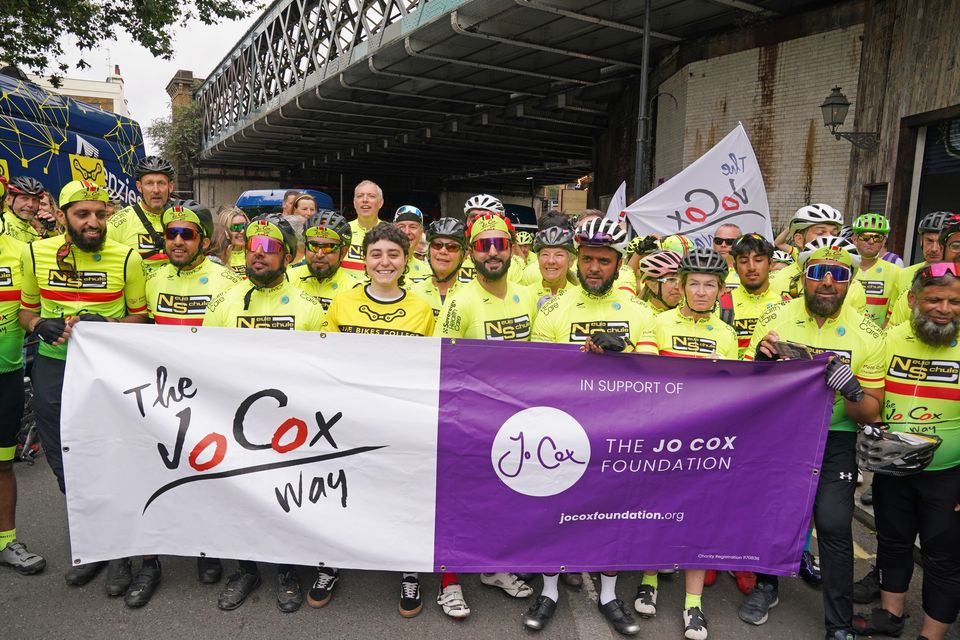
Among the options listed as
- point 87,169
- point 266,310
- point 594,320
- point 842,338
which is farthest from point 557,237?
point 87,169

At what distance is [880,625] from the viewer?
3.75 meters

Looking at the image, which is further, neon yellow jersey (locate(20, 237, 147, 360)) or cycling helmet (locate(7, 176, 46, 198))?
cycling helmet (locate(7, 176, 46, 198))

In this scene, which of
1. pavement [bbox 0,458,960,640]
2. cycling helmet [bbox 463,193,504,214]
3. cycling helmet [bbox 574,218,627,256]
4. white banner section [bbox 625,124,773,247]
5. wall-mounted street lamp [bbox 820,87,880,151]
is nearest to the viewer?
pavement [bbox 0,458,960,640]

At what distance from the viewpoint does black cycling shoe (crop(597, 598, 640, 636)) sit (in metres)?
3.69

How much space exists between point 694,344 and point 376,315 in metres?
2.14

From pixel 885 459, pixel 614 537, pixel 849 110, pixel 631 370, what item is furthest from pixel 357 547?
pixel 849 110

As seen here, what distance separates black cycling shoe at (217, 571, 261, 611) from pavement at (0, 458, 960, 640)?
4cm

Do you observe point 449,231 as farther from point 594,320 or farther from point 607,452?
point 607,452

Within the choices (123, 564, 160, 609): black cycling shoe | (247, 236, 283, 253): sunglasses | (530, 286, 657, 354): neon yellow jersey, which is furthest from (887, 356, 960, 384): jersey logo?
(123, 564, 160, 609): black cycling shoe

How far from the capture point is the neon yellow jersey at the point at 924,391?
3482 millimetres

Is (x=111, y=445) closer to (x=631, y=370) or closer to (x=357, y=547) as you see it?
(x=357, y=547)

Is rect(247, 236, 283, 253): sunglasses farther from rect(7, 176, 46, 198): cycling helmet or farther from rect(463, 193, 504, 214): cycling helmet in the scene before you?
rect(7, 176, 46, 198): cycling helmet

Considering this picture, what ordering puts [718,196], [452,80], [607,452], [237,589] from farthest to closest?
1. [452,80]
2. [718,196]
3. [237,589]
4. [607,452]

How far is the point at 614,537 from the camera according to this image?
3.80 meters
